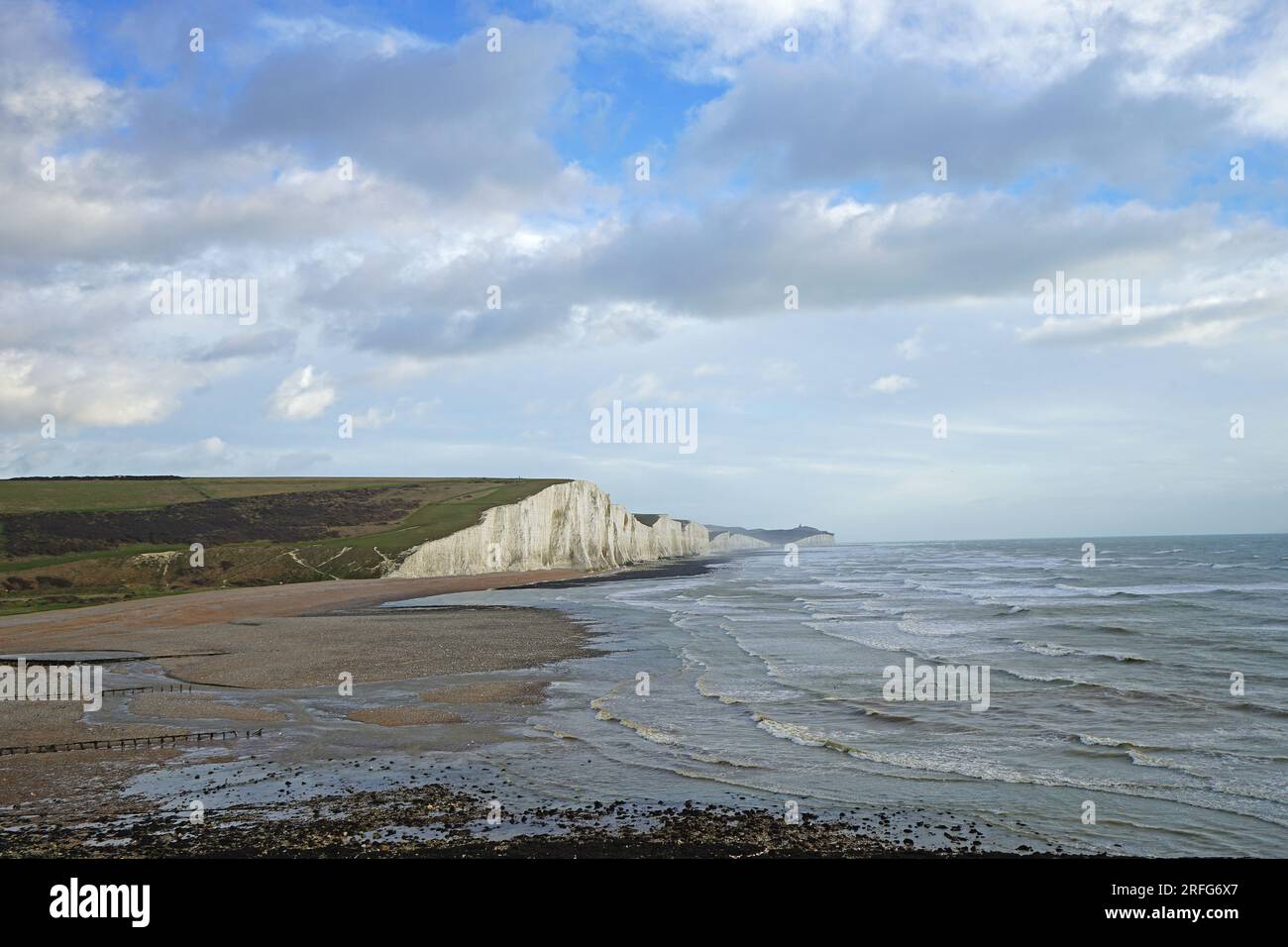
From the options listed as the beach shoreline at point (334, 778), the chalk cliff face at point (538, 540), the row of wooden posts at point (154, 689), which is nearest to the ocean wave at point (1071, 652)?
the beach shoreline at point (334, 778)

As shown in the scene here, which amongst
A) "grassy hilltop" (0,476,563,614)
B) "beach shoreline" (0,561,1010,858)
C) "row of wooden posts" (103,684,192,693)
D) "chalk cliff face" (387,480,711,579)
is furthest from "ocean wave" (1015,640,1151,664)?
"chalk cliff face" (387,480,711,579)

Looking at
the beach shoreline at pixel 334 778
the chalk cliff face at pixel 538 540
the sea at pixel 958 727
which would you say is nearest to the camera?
the beach shoreline at pixel 334 778

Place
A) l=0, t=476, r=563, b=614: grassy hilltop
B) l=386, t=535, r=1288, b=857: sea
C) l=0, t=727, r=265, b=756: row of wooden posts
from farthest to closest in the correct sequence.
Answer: l=0, t=476, r=563, b=614: grassy hilltop → l=0, t=727, r=265, b=756: row of wooden posts → l=386, t=535, r=1288, b=857: sea

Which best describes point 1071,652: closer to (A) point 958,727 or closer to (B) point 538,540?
(A) point 958,727

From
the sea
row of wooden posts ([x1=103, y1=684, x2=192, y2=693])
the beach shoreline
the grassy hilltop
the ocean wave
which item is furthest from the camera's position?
the grassy hilltop

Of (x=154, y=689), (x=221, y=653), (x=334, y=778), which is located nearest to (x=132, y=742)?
(x=334, y=778)

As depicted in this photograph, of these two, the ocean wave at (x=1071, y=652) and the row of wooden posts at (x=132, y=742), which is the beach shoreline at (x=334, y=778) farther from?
the ocean wave at (x=1071, y=652)

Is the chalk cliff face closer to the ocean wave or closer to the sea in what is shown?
the sea
